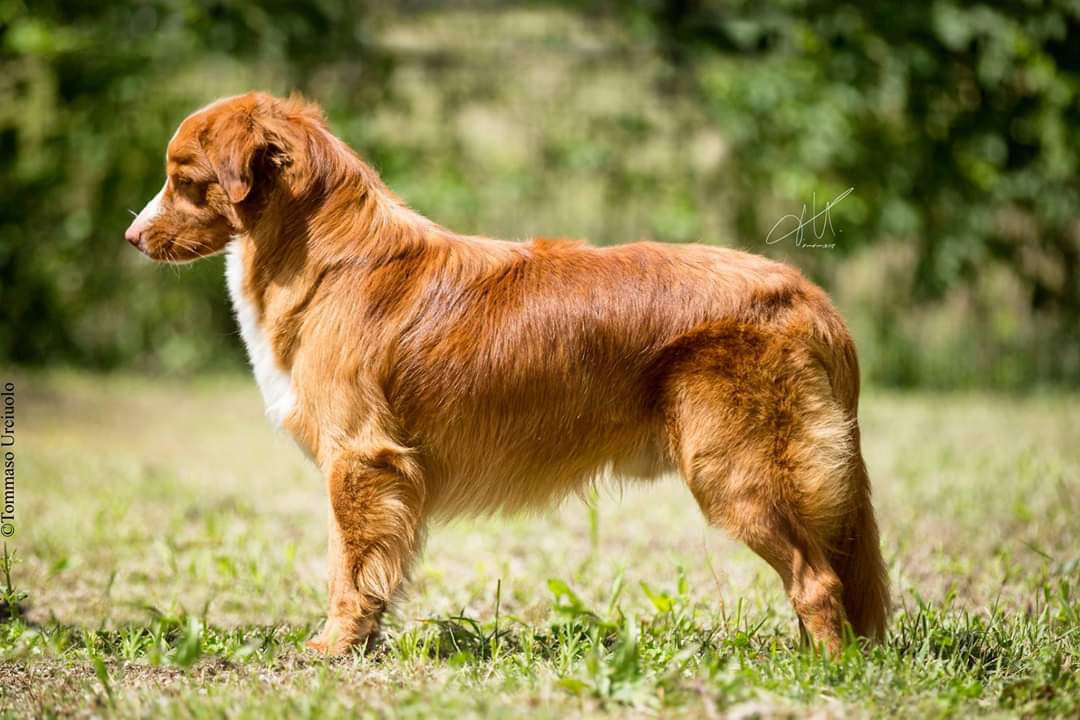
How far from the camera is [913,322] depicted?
1110 cm

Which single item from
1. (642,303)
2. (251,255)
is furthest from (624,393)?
(251,255)

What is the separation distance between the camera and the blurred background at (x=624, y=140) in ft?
34.4

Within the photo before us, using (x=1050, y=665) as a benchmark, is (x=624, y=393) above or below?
above

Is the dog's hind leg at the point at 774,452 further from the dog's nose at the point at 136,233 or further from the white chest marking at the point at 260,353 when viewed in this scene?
the dog's nose at the point at 136,233

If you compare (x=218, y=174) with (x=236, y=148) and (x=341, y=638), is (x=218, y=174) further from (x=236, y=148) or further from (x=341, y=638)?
(x=341, y=638)

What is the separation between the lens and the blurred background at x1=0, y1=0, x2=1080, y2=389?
1048 centimetres

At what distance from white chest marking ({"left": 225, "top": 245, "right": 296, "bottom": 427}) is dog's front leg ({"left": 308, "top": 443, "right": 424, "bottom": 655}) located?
12.8 inches

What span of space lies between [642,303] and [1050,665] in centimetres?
170

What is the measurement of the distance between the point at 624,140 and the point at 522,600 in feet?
23.8

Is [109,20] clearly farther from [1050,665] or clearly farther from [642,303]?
[1050,665]

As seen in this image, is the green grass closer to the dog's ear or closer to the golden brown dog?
the golden brown dog

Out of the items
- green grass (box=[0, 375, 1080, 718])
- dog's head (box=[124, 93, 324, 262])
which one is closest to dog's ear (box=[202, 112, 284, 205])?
dog's head (box=[124, 93, 324, 262])

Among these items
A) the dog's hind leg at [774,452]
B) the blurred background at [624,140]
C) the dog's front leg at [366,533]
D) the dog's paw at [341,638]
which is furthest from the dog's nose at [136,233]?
the blurred background at [624,140]

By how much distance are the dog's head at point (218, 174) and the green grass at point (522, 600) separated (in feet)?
4.47
